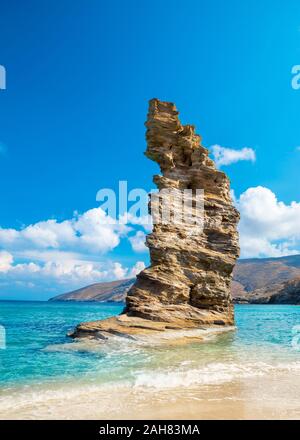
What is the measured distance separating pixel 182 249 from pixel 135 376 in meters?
17.8

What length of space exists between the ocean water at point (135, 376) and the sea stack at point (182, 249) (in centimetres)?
471

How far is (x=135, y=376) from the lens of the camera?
46.5ft

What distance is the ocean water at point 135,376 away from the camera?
10.5 m

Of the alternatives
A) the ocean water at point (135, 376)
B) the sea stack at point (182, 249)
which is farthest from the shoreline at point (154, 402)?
the sea stack at point (182, 249)

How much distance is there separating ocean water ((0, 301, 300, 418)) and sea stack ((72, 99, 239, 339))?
4.71 meters

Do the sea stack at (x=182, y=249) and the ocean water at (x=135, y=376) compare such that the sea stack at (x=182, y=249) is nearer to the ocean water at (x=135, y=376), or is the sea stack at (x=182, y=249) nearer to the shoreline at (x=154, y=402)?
the ocean water at (x=135, y=376)

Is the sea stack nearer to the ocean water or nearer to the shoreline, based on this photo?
the ocean water

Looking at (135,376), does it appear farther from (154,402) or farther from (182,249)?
(182,249)

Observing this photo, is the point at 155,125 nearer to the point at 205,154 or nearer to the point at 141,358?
the point at 205,154

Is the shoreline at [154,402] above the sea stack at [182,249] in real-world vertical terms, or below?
below

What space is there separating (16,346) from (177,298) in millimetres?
13033

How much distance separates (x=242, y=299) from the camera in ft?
620

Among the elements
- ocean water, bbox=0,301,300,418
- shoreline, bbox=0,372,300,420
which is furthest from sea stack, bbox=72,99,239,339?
shoreline, bbox=0,372,300,420

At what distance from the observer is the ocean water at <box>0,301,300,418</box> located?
1054 cm
